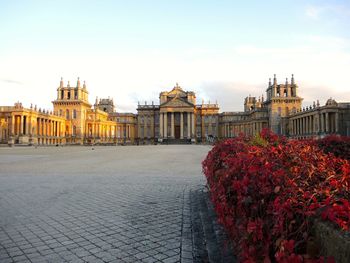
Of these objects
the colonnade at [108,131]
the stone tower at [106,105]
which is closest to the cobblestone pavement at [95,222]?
the colonnade at [108,131]

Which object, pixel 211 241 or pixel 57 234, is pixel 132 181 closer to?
pixel 57 234

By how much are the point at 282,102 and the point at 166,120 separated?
34038mm

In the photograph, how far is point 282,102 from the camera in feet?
247

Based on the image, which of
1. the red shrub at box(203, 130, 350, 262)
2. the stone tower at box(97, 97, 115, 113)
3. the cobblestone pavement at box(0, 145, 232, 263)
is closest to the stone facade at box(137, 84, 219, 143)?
the stone tower at box(97, 97, 115, 113)

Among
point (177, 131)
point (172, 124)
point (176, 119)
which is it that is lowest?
point (177, 131)

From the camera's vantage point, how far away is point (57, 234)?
16.7 feet

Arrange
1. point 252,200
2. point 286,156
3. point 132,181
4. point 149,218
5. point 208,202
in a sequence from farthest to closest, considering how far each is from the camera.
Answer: point 132,181
point 208,202
point 149,218
point 286,156
point 252,200

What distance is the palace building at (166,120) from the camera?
6506 centimetres

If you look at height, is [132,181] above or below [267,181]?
below

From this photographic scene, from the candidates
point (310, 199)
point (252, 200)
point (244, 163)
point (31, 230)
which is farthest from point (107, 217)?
point (310, 199)

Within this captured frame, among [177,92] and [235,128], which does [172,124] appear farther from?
[235,128]

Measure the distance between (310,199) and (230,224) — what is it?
1.18m

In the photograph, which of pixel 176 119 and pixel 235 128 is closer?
pixel 176 119

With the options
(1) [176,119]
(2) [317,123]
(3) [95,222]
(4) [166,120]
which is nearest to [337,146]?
(3) [95,222]
